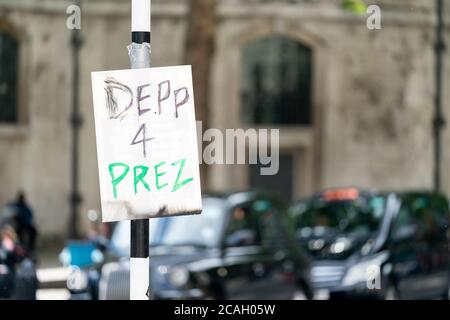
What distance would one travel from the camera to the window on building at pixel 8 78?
99.1 ft

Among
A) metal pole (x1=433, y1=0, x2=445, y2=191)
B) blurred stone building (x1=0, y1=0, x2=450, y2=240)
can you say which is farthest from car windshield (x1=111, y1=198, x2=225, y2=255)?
blurred stone building (x1=0, y1=0, x2=450, y2=240)

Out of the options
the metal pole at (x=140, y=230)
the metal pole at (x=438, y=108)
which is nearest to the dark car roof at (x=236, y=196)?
the metal pole at (x=140, y=230)

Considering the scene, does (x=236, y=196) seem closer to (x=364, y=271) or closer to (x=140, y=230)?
(x=364, y=271)

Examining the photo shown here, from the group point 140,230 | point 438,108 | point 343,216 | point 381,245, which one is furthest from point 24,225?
point 140,230

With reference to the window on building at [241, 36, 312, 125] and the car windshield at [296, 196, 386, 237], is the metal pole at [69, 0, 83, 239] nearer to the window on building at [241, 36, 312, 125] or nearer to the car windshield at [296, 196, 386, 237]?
the window on building at [241, 36, 312, 125]

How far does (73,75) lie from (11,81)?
1733 millimetres

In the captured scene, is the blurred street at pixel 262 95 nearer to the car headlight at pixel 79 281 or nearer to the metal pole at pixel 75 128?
the metal pole at pixel 75 128

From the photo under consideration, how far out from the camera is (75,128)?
1149 inches

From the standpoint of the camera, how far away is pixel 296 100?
30.8 metres

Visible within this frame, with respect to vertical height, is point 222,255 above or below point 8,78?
below

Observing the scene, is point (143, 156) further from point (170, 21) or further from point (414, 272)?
point (170, 21)

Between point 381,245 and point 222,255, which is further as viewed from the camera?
point 381,245

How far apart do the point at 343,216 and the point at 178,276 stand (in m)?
5.04
